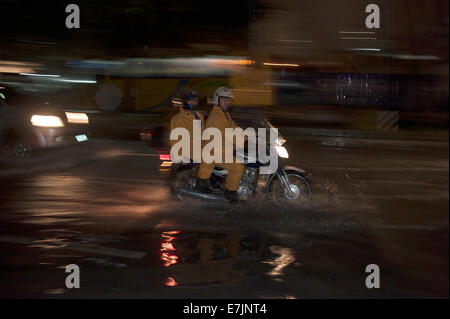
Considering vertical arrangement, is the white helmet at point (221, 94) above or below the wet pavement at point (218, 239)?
above

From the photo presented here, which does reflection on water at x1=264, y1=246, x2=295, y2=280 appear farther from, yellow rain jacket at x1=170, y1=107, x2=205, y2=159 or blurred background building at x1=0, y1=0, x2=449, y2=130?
blurred background building at x1=0, y1=0, x2=449, y2=130

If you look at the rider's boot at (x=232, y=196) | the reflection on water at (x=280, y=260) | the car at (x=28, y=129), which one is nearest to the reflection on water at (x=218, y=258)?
the reflection on water at (x=280, y=260)

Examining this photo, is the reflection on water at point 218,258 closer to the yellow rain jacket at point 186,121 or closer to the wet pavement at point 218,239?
the wet pavement at point 218,239

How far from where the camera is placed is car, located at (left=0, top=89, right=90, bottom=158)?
1414 centimetres

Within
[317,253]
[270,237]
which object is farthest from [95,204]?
[317,253]

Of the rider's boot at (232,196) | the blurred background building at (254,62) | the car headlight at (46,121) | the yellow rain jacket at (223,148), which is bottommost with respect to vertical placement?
the rider's boot at (232,196)

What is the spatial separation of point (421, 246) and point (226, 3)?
30.7 meters

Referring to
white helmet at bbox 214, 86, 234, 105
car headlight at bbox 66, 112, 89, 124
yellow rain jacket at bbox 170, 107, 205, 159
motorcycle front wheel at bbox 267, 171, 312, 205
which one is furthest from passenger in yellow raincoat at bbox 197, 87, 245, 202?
car headlight at bbox 66, 112, 89, 124

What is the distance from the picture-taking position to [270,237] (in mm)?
7109

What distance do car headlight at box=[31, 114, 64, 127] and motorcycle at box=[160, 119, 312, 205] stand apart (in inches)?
255

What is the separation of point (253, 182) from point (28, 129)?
765cm

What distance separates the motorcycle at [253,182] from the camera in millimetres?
8586

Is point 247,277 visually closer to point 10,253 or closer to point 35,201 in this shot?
point 10,253
